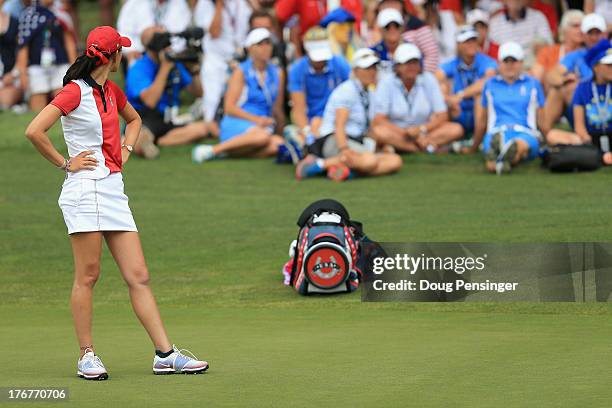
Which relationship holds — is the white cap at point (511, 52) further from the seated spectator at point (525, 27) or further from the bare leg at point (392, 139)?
the seated spectator at point (525, 27)

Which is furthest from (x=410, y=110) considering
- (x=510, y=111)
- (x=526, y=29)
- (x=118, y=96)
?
(x=118, y=96)

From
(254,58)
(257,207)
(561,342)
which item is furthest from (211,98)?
(561,342)

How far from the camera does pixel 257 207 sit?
47.9 ft

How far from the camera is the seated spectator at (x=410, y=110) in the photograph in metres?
16.4

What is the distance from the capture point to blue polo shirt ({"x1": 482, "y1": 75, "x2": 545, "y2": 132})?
15.8 m

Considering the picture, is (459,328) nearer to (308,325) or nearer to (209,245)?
(308,325)

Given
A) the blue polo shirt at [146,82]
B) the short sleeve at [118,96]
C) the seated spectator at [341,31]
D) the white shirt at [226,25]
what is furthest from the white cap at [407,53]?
the short sleeve at [118,96]

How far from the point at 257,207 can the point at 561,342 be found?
6.65 meters

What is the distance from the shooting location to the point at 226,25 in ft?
62.3

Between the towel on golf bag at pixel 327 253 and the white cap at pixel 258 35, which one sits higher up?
the white cap at pixel 258 35

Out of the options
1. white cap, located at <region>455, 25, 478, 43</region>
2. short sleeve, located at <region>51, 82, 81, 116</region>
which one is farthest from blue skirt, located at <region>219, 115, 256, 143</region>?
short sleeve, located at <region>51, 82, 81, 116</region>

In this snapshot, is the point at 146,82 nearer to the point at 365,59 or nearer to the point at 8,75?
the point at 365,59

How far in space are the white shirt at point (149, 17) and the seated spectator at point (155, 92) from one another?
0.86 metres

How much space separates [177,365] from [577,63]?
10654 mm
